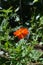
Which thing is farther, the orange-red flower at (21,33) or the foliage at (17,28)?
the orange-red flower at (21,33)

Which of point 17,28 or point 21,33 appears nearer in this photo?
point 21,33

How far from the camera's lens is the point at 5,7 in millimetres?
4324

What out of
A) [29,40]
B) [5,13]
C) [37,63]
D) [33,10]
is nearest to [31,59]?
[37,63]

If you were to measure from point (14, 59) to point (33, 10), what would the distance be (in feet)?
4.35

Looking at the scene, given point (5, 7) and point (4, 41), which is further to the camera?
point (5, 7)

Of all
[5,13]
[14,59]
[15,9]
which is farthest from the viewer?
[15,9]

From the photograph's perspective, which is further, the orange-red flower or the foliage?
the orange-red flower

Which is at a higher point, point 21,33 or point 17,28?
point 17,28

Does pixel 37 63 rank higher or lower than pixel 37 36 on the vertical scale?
lower

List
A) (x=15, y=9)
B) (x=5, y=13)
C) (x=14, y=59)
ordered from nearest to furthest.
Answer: (x=14, y=59) < (x=5, y=13) < (x=15, y=9)

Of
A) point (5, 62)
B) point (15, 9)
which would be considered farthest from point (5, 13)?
point (5, 62)

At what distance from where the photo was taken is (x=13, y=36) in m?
3.79

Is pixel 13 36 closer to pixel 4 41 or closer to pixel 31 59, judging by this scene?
pixel 4 41

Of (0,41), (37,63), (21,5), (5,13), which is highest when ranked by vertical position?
(21,5)
